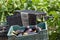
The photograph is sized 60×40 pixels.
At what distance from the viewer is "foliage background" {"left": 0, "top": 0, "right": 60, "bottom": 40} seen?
2.50 meters

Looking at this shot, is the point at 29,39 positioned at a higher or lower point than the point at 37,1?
lower

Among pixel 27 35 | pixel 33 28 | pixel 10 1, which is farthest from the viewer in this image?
pixel 10 1

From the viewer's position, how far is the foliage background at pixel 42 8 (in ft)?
8.21

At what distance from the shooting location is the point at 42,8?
2.71 m

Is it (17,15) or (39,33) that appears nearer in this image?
(39,33)

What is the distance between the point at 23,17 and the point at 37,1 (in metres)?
0.69

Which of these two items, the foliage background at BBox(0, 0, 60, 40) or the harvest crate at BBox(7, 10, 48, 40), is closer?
the harvest crate at BBox(7, 10, 48, 40)

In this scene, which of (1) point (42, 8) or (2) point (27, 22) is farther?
(1) point (42, 8)

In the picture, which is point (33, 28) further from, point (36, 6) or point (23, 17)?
point (36, 6)

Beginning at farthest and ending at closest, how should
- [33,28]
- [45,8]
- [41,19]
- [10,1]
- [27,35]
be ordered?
[10,1] < [45,8] < [41,19] < [33,28] < [27,35]

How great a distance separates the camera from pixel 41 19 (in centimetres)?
248

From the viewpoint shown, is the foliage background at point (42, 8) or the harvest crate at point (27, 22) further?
the foliage background at point (42, 8)

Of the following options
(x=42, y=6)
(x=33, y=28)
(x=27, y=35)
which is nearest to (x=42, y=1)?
(x=42, y=6)

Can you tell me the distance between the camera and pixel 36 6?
2.79 m
